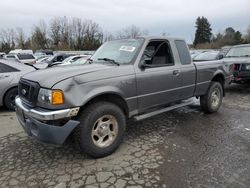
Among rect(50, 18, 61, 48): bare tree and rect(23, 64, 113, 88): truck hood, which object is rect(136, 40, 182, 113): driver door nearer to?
rect(23, 64, 113, 88): truck hood

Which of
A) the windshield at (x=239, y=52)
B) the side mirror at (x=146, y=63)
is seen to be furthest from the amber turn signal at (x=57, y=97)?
the windshield at (x=239, y=52)

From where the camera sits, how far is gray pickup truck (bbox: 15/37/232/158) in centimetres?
326

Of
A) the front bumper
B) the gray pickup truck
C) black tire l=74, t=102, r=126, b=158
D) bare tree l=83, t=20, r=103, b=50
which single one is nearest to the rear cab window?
the gray pickup truck

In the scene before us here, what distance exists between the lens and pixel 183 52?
16.8 ft

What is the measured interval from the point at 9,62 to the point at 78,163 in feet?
15.6

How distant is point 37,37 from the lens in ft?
211

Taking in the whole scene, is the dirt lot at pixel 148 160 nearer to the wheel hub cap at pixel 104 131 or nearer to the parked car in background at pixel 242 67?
the wheel hub cap at pixel 104 131

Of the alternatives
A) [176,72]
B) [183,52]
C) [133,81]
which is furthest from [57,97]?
[183,52]

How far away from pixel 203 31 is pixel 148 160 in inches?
2835

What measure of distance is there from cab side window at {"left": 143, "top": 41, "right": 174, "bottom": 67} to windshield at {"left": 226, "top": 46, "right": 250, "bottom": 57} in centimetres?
625

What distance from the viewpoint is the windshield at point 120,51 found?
14.1 feet

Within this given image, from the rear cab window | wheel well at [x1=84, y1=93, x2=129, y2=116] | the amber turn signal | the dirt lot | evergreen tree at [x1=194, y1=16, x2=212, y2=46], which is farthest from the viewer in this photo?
evergreen tree at [x1=194, y1=16, x2=212, y2=46]

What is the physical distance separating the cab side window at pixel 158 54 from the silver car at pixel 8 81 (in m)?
4.12

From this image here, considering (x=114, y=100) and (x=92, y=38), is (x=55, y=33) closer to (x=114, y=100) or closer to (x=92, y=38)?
(x=92, y=38)
